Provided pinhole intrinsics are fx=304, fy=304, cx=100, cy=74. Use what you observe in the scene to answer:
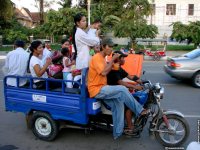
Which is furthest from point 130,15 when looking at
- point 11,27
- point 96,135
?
point 96,135

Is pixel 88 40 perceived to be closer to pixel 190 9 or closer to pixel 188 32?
pixel 188 32

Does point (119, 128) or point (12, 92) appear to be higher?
point (12, 92)

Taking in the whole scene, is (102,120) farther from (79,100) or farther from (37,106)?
(37,106)

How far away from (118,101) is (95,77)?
0.49 m

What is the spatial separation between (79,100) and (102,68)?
63cm

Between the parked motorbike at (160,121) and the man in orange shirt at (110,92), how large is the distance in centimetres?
23

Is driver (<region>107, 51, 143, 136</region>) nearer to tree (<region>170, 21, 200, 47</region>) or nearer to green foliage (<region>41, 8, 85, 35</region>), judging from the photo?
tree (<region>170, 21, 200, 47</region>)

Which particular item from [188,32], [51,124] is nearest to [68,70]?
[51,124]

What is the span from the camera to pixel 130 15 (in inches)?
1215

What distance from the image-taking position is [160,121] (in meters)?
4.63

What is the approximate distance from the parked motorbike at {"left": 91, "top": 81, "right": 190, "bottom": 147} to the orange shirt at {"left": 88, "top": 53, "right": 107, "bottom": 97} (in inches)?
24.7

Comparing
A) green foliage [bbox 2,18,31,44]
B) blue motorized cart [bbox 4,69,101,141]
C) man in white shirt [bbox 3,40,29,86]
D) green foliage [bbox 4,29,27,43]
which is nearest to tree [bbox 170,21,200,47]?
green foliage [bbox 2,18,31,44]

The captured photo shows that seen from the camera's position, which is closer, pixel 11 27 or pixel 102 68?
pixel 102 68

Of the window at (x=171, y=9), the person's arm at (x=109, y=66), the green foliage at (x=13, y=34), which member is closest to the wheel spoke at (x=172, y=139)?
the person's arm at (x=109, y=66)
